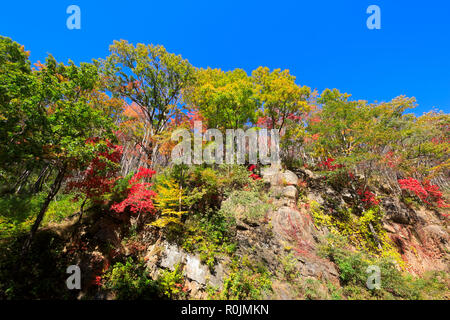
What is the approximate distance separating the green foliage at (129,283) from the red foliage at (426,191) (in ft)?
65.4

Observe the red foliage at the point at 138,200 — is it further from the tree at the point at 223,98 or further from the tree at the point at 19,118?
the tree at the point at 223,98

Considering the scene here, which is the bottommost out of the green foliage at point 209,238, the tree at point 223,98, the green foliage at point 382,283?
the green foliage at point 382,283

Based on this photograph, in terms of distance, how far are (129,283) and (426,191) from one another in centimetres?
2282

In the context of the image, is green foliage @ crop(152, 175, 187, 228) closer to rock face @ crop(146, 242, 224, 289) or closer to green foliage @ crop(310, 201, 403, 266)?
rock face @ crop(146, 242, 224, 289)

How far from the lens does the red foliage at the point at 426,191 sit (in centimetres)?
1259

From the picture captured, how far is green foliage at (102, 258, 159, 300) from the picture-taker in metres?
6.14

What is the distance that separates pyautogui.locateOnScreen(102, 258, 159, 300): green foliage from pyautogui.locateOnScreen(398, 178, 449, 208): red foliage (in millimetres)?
19934

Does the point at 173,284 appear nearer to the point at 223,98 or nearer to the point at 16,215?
the point at 16,215

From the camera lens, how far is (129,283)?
249 inches

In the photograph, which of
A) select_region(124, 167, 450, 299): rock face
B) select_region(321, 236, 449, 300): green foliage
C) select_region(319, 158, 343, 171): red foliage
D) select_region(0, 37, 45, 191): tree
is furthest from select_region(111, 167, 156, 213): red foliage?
select_region(319, 158, 343, 171): red foliage

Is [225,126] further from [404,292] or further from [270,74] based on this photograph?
[404,292]

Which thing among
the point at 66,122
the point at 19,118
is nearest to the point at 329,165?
the point at 66,122

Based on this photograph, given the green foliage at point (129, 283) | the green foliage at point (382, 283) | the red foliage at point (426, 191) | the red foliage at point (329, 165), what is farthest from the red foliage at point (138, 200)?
the red foliage at point (426, 191)
